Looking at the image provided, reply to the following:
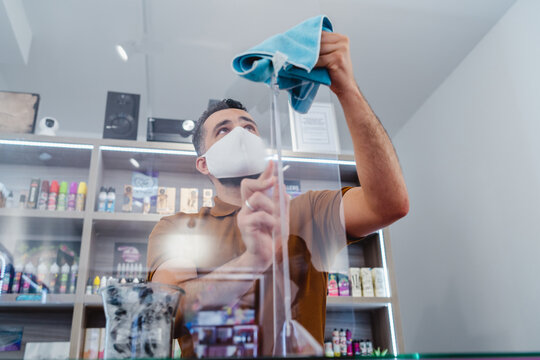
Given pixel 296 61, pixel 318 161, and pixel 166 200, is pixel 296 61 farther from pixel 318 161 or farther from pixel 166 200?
pixel 166 200

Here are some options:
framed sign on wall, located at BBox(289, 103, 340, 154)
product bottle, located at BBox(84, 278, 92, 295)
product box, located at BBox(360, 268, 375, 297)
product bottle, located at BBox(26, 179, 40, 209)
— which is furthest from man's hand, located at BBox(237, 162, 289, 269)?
product box, located at BBox(360, 268, 375, 297)

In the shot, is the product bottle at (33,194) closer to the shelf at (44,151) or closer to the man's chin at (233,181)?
the shelf at (44,151)

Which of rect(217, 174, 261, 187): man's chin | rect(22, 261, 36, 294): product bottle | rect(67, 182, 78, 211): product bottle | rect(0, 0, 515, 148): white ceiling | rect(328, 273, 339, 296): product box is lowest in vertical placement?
rect(328, 273, 339, 296): product box

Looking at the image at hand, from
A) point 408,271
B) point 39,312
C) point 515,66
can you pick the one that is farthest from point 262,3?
point 408,271

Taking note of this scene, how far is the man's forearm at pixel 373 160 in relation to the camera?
1.18 metres

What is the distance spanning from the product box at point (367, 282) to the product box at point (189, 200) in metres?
1.25

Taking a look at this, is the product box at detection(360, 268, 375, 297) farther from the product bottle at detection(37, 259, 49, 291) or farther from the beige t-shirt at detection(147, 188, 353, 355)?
the product bottle at detection(37, 259, 49, 291)

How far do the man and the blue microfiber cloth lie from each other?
0.04 meters

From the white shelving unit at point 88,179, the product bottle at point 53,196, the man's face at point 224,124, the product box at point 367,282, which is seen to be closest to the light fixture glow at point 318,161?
the white shelving unit at point 88,179

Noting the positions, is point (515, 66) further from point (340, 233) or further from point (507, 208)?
point (340, 233)

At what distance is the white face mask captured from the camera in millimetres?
1165

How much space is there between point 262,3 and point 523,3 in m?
1.55

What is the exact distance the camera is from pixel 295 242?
1.07 metres

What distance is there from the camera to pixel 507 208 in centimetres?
229
